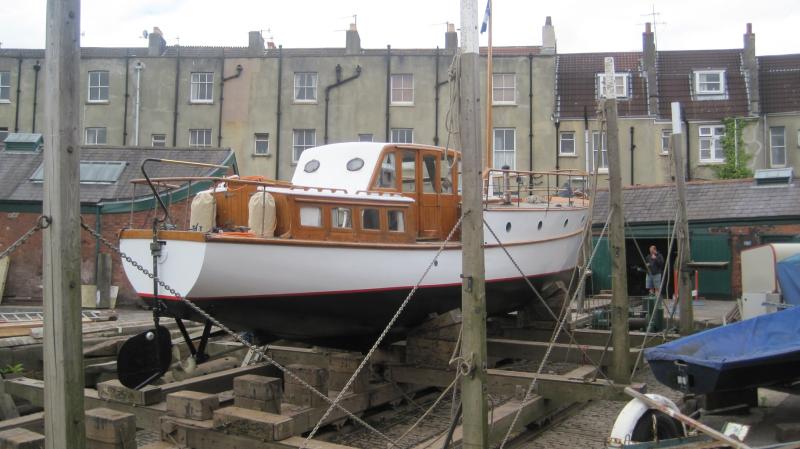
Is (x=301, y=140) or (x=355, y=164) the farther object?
(x=301, y=140)

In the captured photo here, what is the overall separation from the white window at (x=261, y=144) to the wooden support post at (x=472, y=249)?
81.2 feet

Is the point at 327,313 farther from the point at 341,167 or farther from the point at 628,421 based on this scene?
the point at 628,421

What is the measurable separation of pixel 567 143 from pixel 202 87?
1630 centimetres

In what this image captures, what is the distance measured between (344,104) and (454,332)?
22.1m

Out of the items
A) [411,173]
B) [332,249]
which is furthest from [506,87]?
[332,249]

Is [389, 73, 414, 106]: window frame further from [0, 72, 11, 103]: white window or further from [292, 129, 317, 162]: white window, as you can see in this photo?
[0, 72, 11, 103]: white window

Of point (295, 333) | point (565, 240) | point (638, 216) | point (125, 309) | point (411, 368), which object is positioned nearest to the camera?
point (295, 333)

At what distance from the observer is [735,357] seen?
605cm

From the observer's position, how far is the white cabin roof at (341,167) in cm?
927

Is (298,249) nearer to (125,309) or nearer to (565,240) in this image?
(565,240)

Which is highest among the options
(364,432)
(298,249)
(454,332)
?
(298,249)

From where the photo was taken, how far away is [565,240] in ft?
40.7

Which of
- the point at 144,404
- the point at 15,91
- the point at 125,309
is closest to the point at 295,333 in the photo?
the point at 144,404

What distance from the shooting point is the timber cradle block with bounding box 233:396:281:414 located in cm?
650
